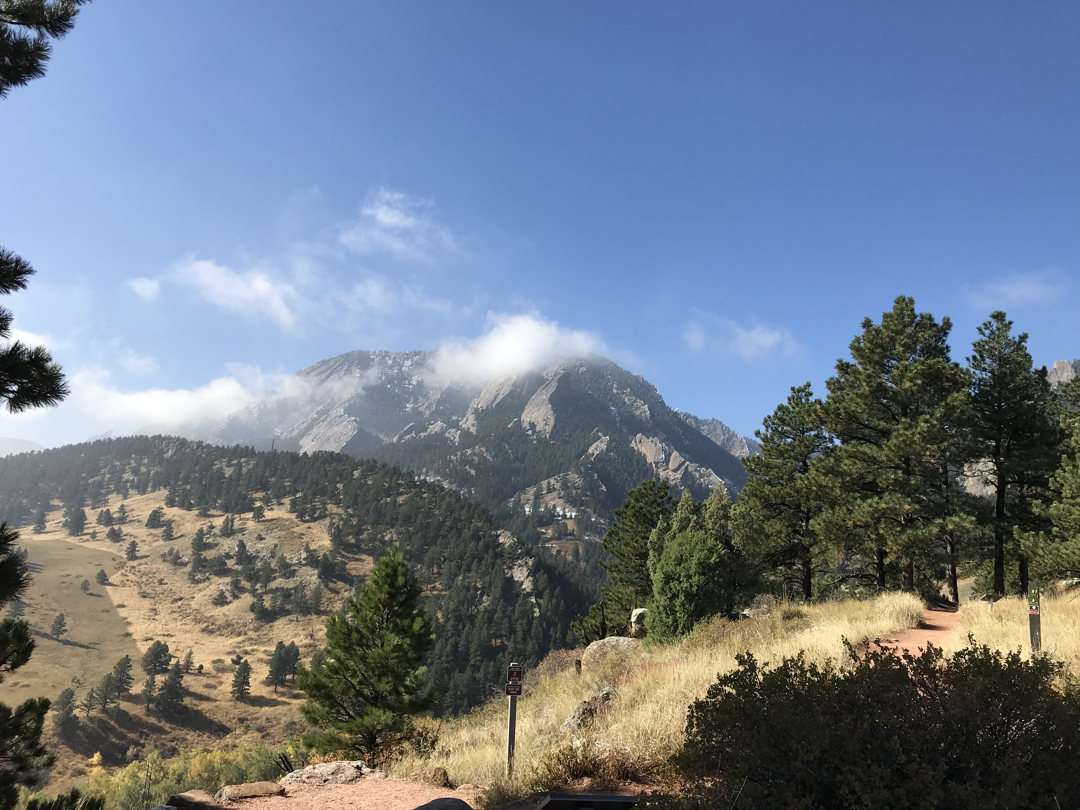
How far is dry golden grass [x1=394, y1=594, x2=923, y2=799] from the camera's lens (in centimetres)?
648

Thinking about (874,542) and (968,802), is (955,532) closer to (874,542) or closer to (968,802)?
(874,542)

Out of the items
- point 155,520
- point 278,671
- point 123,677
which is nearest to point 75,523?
point 155,520

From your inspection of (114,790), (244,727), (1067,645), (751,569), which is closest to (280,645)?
(244,727)

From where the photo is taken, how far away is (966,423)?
19.5 metres

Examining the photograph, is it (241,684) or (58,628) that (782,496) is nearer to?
(241,684)

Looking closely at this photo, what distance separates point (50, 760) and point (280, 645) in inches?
4216

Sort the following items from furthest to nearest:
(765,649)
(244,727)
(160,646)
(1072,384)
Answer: (160,646) < (244,727) < (1072,384) < (765,649)

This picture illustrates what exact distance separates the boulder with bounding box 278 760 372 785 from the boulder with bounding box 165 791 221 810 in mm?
1160

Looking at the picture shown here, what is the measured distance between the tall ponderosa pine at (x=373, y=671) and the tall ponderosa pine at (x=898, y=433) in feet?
49.6

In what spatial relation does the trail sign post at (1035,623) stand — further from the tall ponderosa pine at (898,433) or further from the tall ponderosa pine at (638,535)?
the tall ponderosa pine at (638,535)

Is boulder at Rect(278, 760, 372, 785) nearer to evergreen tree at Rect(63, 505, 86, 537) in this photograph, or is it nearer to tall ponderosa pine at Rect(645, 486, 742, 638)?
tall ponderosa pine at Rect(645, 486, 742, 638)

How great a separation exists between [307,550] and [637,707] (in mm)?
150769

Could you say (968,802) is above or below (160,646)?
above

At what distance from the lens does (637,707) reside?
26.3 feet
